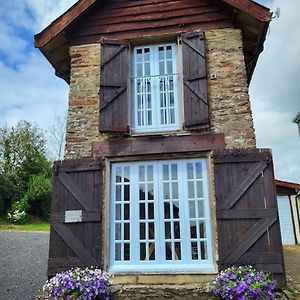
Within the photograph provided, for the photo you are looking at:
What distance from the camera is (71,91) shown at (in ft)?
25.3

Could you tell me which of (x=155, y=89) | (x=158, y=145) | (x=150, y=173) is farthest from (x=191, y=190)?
(x=155, y=89)

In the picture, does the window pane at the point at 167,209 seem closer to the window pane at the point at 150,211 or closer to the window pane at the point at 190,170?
the window pane at the point at 150,211

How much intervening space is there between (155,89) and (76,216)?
3222mm

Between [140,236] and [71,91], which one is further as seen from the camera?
[71,91]

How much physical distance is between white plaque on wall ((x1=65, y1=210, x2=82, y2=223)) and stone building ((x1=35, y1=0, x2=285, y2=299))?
21mm

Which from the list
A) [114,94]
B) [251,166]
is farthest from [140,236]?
[114,94]

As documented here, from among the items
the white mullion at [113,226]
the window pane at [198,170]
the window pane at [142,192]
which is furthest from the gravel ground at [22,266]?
the window pane at [198,170]

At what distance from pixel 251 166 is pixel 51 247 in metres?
4.28

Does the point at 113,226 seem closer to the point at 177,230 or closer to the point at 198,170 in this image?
the point at 177,230

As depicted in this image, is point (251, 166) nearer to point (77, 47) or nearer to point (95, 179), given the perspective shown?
point (95, 179)

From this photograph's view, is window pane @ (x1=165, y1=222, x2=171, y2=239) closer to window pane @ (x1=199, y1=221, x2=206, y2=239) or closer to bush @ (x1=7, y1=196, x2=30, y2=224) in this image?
window pane @ (x1=199, y1=221, x2=206, y2=239)

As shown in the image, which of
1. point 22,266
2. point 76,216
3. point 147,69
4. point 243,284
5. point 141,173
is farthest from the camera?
point 22,266

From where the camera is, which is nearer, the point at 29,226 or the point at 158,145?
the point at 158,145

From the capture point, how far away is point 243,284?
5.57m
